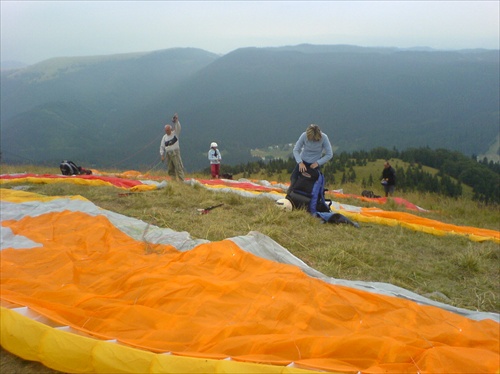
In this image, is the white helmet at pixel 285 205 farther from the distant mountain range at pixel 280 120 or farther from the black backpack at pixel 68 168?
the distant mountain range at pixel 280 120

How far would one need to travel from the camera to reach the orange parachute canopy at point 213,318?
2.54 meters

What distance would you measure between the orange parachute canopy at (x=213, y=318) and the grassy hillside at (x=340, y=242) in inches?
18.3

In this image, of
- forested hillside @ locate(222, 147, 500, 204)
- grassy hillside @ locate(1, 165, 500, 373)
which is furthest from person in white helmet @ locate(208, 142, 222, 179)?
forested hillside @ locate(222, 147, 500, 204)

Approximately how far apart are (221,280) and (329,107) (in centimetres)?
17290

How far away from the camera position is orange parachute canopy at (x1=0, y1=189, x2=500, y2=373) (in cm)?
Answer: 254

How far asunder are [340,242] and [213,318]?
9.31ft

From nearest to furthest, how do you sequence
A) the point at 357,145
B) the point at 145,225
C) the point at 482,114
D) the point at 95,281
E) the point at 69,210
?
the point at 95,281
the point at 145,225
the point at 69,210
the point at 357,145
the point at 482,114

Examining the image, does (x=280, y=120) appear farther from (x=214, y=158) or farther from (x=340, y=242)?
(x=340, y=242)

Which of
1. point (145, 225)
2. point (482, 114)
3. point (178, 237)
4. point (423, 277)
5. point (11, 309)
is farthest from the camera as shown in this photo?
point (482, 114)

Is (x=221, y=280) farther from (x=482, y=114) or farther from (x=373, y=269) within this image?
(x=482, y=114)

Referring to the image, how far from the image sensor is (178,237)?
5.04m

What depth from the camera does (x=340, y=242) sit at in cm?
549

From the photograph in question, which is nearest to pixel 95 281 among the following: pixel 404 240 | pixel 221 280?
pixel 221 280

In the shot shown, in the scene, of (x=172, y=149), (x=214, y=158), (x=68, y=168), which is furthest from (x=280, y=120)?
(x=172, y=149)
